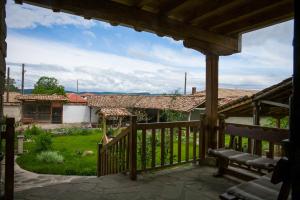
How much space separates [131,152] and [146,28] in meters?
1.91

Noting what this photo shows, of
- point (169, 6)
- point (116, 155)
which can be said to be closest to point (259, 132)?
point (169, 6)

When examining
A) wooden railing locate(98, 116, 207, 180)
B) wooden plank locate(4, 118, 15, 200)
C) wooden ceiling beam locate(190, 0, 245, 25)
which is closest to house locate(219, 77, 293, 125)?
wooden railing locate(98, 116, 207, 180)

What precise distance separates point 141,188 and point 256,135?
6.13ft

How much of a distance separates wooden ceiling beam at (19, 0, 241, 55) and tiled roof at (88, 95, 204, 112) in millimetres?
13193

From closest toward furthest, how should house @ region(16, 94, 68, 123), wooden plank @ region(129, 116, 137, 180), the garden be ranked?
1. wooden plank @ region(129, 116, 137, 180)
2. the garden
3. house @ region(16, 94, 68, 123)

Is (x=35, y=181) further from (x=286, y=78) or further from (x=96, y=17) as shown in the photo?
(x=286, y=78)

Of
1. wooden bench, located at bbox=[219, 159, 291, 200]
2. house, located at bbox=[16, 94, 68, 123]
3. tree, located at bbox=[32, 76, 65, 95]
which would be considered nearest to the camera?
wooden bench, located at bbox=[219, 159, 291, 200]

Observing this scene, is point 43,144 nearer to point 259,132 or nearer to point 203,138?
point 203,138

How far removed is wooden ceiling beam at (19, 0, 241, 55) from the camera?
3.22 metres

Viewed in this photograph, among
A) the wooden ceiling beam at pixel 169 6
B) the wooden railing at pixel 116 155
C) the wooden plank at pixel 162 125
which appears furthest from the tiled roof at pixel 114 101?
the wooden ceiling beam at pixel 169 6

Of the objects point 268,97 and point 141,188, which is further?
point 268,97

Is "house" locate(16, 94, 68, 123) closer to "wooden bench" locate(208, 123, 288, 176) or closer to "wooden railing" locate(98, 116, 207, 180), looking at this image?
"wooden railing" locate(98, 116, 207, 180)

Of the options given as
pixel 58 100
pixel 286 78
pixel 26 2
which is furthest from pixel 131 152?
pixel 58 100

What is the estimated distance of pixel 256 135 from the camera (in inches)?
157
